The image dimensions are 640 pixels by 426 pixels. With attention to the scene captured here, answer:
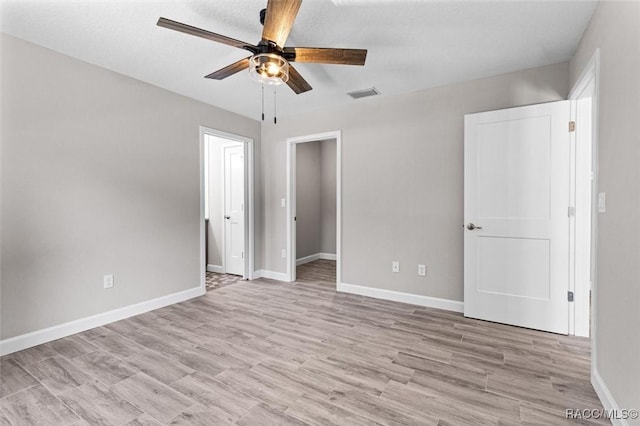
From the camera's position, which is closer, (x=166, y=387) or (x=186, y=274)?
(x=166, y=387)

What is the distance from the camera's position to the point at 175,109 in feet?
11.5

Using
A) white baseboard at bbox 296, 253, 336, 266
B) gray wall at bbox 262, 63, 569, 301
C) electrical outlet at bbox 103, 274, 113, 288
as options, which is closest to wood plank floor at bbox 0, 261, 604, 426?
electrical outlet at bbox 103, 274, 113, 288


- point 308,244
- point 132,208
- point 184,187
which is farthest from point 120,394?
point 308,244

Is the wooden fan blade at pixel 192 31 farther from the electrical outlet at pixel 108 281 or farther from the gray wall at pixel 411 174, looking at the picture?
the electrical outlet at pixel 108 281

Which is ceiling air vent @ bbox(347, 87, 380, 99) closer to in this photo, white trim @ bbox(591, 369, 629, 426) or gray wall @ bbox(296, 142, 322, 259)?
gray wall @ bbox(296, 142, 322, 259)

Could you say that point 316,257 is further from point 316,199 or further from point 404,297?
point 404,297

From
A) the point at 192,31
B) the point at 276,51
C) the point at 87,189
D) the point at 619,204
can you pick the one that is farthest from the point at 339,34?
the point at 87,189

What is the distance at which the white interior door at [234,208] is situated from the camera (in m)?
4.73

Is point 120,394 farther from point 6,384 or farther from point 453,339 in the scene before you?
point 453,339

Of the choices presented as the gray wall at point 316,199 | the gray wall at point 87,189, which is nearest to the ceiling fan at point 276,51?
the gray wall at point 87,189

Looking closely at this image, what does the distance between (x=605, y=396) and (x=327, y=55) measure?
8.67 ft

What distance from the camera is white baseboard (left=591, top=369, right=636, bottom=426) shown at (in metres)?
1.53

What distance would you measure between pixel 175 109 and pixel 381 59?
7.92 ft

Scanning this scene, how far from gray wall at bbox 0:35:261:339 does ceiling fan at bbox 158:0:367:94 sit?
164 cm
